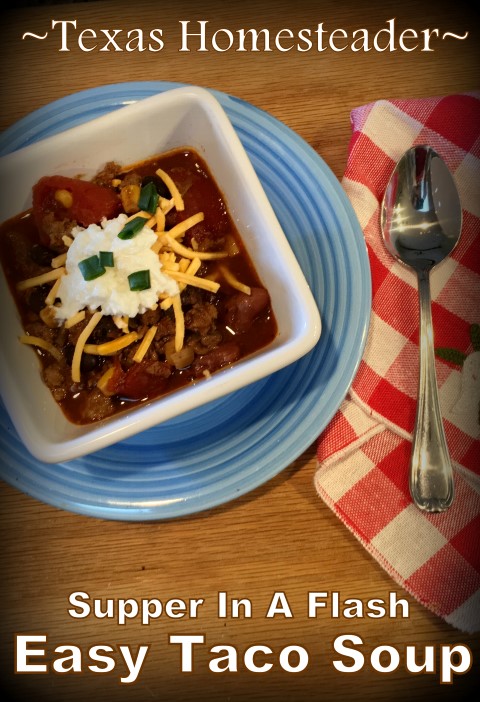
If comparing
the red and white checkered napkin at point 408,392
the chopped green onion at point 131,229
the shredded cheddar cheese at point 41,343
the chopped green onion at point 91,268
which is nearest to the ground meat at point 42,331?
the shredded cheddar cheese at point 41,343

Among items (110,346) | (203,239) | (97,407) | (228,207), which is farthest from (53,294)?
(228,207)

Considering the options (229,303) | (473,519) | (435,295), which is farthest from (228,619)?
(435,295)

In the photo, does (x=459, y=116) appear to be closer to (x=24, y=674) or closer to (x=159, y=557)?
(x=159, y=557)

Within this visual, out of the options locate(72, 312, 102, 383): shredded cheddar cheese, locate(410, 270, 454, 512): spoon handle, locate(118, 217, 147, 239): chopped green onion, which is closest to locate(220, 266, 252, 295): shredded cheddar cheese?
locate(118, 217, 147, 239): chopped green onion

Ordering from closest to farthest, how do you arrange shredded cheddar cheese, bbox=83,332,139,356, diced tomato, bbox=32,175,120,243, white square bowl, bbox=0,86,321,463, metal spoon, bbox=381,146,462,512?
1. white square bowl, bbox=0,86,321,463
2. shredded cheddar cheese, bbox=83,332,139,356
3. diced tomato, bbox=32,175,120,243
4. metal spoon, bbox=381,146,462,512

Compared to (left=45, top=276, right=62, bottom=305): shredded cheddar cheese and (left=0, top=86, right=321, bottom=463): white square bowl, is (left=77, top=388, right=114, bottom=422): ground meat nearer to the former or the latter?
(left=0, top=86, right=321, bottom=463): white square bowl

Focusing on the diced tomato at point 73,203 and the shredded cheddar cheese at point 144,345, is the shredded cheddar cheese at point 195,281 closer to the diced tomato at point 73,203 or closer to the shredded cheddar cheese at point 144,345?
the shredded cheddar cheese at point 144,345

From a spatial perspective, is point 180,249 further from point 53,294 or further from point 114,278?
point 53,294
